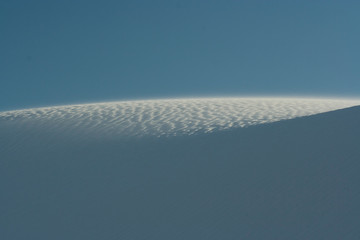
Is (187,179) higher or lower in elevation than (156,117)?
lower

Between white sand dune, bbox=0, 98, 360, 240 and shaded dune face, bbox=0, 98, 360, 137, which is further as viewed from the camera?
shaded dune face, bbox=0, 98, 360, 137

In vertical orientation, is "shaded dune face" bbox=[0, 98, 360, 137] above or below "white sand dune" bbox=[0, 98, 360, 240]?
above

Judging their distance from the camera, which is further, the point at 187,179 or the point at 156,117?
the point at 156,117

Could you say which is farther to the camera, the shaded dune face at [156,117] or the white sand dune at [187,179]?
the shaded dune face at [156,117]

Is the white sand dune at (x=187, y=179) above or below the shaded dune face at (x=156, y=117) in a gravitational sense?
below

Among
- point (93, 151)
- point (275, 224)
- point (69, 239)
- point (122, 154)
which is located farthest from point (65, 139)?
point (275, 224)

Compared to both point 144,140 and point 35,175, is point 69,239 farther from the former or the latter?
point 144,140
